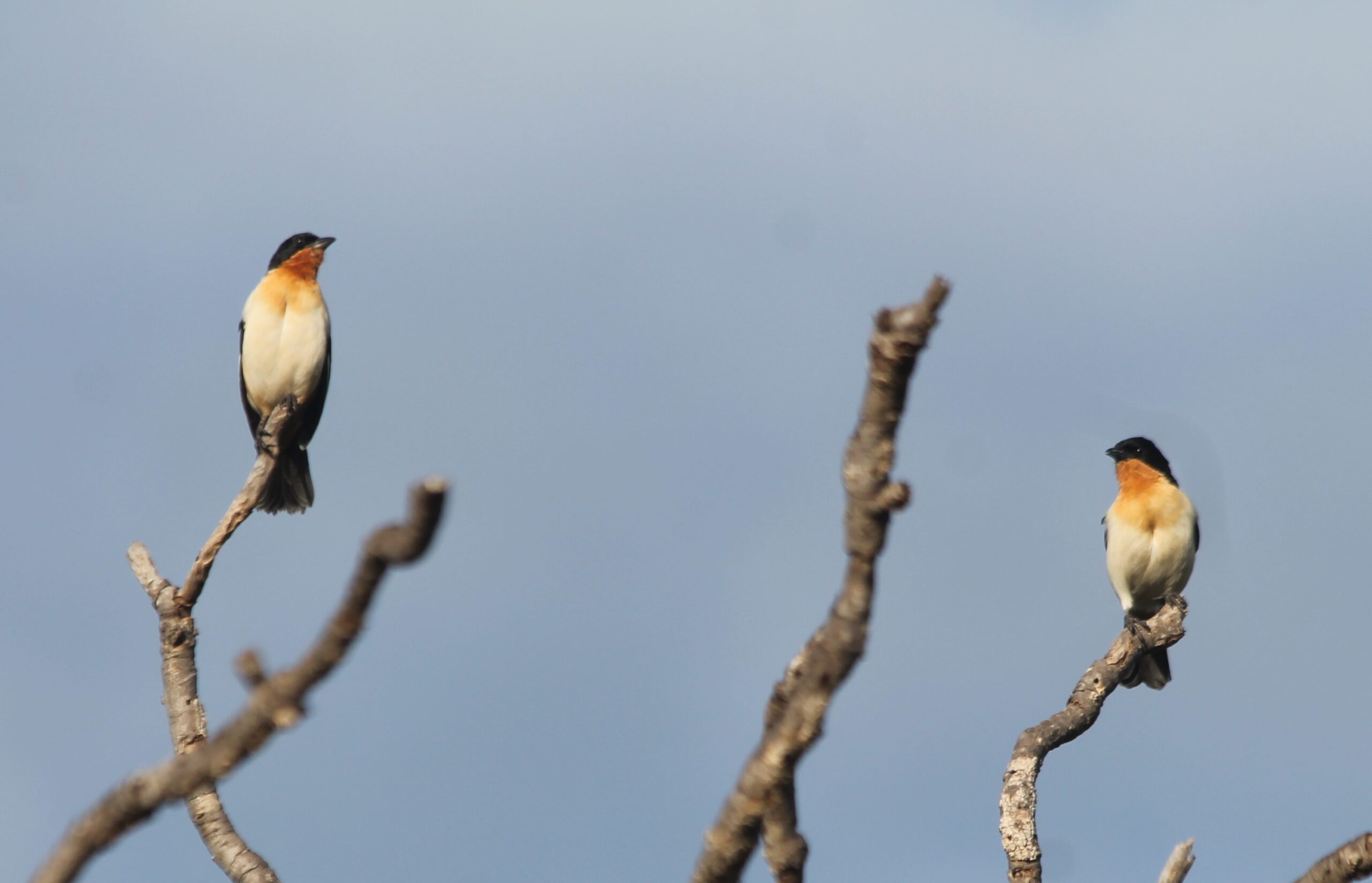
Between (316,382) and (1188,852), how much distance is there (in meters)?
9.11

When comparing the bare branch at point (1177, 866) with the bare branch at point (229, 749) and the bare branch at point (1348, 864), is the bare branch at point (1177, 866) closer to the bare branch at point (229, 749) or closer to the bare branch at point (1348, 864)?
the bare branch at point (1348, 864)

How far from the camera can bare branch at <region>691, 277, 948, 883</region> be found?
10.7ft

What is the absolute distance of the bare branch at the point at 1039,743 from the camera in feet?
23.1

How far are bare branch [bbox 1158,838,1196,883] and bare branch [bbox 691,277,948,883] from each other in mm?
3018

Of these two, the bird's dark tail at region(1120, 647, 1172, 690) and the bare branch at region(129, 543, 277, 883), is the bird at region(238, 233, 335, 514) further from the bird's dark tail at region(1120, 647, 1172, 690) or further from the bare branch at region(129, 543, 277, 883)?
the bird's dark tail at region(1120, 647, 1172, 690)

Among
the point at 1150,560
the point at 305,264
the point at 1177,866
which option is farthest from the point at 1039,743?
the point at 305,264

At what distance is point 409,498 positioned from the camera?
260cm

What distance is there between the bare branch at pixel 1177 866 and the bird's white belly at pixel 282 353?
887 centimetres

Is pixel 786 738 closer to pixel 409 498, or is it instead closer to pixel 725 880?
pixel 725 880

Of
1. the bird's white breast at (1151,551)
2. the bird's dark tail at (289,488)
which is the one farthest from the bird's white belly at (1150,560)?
the bird's dark tail at (289,488)

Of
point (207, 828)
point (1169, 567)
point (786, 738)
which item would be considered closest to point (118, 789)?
point (786, 738)

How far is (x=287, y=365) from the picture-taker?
525 inches

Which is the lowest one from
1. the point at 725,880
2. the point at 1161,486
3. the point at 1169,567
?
the point at 725,880

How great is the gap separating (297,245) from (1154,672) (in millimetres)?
8670
